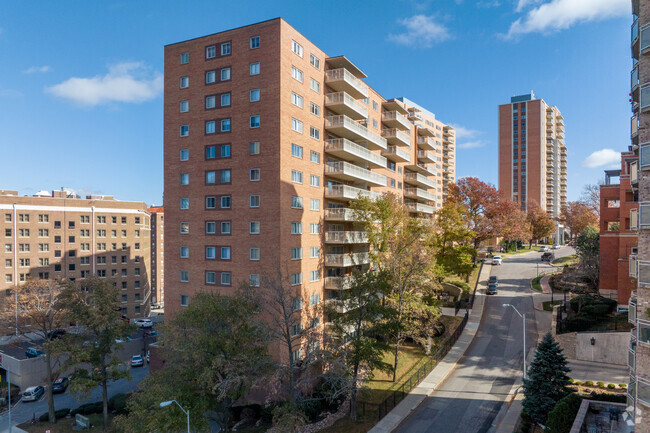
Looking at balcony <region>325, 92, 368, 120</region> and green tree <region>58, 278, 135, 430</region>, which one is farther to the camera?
balcony <region>325, 92, 368, 120</region>

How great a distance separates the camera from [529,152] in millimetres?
129750

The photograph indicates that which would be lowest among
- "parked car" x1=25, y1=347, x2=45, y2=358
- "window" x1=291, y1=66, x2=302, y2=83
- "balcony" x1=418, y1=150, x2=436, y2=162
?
"parked car" x1=25, y1=347, x2=45, y2=358

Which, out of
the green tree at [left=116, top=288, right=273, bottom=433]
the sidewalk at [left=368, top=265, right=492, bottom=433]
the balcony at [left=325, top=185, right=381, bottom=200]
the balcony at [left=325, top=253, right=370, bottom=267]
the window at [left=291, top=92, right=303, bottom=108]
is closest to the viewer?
the green tree at [left=116, top=288, right=273, bottom=433]

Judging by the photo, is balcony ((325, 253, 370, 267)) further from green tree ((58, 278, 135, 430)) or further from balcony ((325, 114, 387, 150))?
green tree ((58, 278, 135, 430))

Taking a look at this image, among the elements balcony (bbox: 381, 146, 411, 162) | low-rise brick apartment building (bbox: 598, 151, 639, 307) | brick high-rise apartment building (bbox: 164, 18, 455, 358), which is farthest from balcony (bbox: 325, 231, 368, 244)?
low-rise brick apartment building (bbox: 598, 151, 639, 307)

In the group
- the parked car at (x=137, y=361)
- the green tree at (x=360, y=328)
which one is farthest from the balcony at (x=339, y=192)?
the parked car at (x=137, y=361)

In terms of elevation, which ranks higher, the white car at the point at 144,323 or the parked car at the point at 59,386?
the white car at the point at 144,323

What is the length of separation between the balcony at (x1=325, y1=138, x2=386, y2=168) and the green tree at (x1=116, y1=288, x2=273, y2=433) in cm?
1998

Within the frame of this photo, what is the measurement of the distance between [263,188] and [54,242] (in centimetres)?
6097

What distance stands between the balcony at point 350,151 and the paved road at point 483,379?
23213 mm

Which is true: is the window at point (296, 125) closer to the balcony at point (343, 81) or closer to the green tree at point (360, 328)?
A: the balcony at point (343, 81)

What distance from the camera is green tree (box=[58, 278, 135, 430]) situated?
115 ft

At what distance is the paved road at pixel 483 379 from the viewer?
2613 centimetres

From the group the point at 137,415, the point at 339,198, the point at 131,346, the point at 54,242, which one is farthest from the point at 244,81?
the point at 54,242
